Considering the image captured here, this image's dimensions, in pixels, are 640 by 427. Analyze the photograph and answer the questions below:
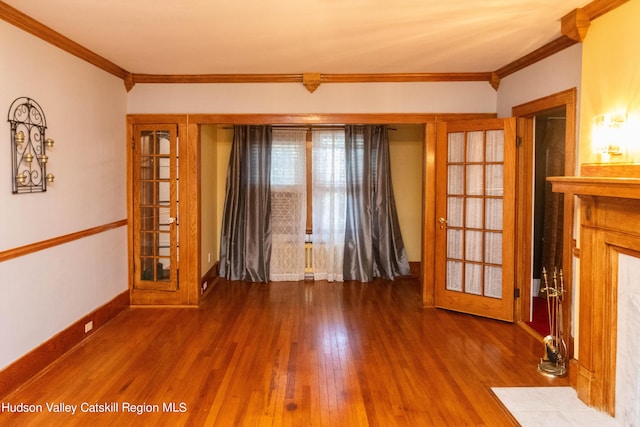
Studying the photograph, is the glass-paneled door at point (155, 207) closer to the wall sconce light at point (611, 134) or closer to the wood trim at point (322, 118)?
the wood trim at point (322, 118)

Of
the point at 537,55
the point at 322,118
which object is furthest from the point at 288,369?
the point at 537,55

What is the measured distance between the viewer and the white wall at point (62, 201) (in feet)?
9.85

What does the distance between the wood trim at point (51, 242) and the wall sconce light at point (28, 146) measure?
384 millimetres

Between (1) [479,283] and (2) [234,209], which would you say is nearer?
(1) [479,283]

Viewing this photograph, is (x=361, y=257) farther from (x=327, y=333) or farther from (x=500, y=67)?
(x=500, y=67)

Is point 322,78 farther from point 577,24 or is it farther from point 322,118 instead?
point 577,24

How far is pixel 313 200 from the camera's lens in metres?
6.24

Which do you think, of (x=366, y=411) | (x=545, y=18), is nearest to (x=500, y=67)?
(x=545, y=18)

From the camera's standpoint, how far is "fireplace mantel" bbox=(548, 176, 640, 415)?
2.58m

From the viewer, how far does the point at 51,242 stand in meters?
3.46

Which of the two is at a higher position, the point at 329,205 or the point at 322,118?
the point at 322,118

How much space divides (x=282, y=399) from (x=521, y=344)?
2.17m

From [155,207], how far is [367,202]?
2709mm

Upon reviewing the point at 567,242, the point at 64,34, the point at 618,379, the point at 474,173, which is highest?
the point at 64,34
